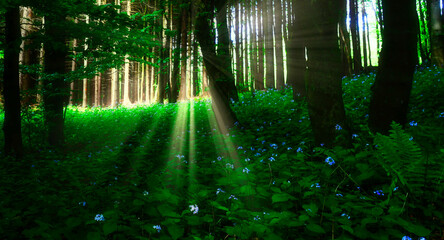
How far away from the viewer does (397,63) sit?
141 inches

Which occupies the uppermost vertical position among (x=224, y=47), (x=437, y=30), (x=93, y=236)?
(x=437, y=30)

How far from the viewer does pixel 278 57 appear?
593 inches

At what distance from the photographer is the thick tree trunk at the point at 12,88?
5320mm

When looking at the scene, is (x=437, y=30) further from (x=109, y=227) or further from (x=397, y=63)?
(x=109, y=227)

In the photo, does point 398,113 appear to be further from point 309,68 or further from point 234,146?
point 234,146

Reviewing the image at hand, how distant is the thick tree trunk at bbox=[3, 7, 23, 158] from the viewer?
17.5 feet

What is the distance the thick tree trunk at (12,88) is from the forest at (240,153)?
3 cm

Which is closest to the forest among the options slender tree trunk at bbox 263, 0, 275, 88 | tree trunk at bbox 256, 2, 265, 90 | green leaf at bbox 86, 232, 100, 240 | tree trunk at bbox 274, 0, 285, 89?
green leaf at bbox 86, 232, 100, 240

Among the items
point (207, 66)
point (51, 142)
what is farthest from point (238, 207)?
point (51, 142)

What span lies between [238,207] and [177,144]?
4265 millimetres

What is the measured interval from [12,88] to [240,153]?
16.9ft

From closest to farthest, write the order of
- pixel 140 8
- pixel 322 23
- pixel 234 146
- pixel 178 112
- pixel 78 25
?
pixel 322 23
pixel 234 146
pixel 78 25
pixel 178 112
pixel 140 8

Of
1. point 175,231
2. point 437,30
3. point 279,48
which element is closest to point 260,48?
point 279,48

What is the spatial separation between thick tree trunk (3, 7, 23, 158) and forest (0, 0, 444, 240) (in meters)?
0.03
